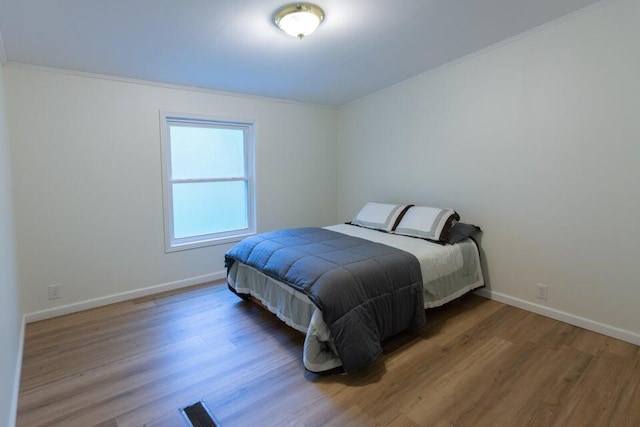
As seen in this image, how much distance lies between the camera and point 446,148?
3.37m

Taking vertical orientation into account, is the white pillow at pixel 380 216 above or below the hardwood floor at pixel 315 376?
above

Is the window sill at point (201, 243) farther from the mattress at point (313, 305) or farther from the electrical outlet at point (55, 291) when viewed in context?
the electrical outlet at point (55, 291)

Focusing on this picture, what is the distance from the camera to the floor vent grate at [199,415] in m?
1.64

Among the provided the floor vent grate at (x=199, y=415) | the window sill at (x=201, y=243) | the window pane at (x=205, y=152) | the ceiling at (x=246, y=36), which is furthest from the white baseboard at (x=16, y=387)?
the ceiling at (x=246, y=36)

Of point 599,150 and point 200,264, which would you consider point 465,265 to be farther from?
point 200,264

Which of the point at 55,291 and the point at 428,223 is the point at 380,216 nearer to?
the point at 428,223

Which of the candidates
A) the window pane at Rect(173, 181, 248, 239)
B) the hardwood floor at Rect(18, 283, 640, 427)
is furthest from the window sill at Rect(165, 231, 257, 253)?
the hardwood floor at Rect(18, 283, 640, 427)

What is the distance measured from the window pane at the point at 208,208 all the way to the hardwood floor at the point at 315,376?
1254 mm

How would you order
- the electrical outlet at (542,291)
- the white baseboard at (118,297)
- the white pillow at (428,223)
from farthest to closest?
the white pillow at (428,223) → the white baseboard at (118,297) → the electrical outlet at (542,291)

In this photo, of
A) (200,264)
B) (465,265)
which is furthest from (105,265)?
(465,265)

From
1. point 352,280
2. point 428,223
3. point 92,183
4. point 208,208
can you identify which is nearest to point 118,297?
point 92,183

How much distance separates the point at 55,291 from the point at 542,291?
4.33 meters

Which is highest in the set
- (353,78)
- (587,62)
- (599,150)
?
(353,78)

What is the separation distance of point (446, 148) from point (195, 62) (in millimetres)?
2587
